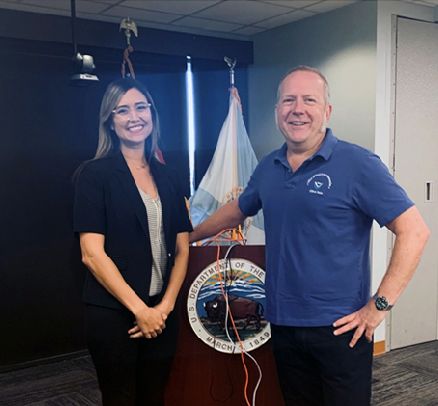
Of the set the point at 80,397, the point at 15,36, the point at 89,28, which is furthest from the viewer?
the point at 89,28

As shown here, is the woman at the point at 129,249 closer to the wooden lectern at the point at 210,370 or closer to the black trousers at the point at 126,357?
the black trousers at the point at 126,357

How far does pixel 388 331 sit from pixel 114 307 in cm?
247

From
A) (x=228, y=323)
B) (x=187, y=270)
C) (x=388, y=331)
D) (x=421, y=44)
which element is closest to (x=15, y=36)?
(x=187, y=270)

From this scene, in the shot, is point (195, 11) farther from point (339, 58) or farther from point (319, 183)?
point (319, 183)

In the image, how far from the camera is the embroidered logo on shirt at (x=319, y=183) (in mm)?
1517

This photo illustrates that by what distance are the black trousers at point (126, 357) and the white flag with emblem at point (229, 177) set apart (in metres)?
1.58

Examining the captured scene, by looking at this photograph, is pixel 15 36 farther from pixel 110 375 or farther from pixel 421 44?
pixel 421 44

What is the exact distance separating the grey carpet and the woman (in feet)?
4.41

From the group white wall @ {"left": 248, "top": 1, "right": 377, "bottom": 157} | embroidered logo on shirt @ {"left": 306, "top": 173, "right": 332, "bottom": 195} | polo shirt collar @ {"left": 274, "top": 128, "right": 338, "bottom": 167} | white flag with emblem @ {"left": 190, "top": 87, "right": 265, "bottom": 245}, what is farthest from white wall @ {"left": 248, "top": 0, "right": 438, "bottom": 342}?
embroidered logo on shirt @ {"left": 306, "top": 173, "right": 332, "bottom": 195}

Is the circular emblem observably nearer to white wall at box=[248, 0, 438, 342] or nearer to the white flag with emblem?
the white flag with emblem

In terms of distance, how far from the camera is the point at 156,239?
166 centimetres

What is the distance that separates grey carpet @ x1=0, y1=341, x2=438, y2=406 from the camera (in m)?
2.83

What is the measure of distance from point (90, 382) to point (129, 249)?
71.9 inches

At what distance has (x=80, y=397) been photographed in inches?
113
